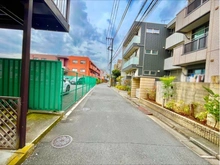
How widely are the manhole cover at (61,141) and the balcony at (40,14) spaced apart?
3.12 metres

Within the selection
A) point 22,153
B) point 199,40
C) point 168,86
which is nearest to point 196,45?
point 199,40

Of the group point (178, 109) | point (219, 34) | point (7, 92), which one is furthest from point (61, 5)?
point (219, 34)

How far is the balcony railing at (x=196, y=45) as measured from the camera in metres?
8.73

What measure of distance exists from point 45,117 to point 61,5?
13.4 feet

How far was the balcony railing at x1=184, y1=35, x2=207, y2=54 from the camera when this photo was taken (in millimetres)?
8733

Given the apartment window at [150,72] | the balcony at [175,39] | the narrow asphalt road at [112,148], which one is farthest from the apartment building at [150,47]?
the narrow asphalt road at [112,148]

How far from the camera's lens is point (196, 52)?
910cm

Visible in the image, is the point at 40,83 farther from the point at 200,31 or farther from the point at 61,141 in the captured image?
the point at 200,31

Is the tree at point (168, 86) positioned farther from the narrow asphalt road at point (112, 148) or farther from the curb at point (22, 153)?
the curb at point (22, 153)

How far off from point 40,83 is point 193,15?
1085cm

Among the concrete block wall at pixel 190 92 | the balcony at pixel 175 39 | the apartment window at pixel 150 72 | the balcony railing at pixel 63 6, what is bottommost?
the concrete block wall at pixel 190 92

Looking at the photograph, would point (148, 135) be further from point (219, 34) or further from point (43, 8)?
point (219, 34)

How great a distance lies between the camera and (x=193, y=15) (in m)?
9.57

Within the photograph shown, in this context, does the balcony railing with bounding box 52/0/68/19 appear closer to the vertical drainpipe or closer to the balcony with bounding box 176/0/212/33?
the vertical drainpipe
